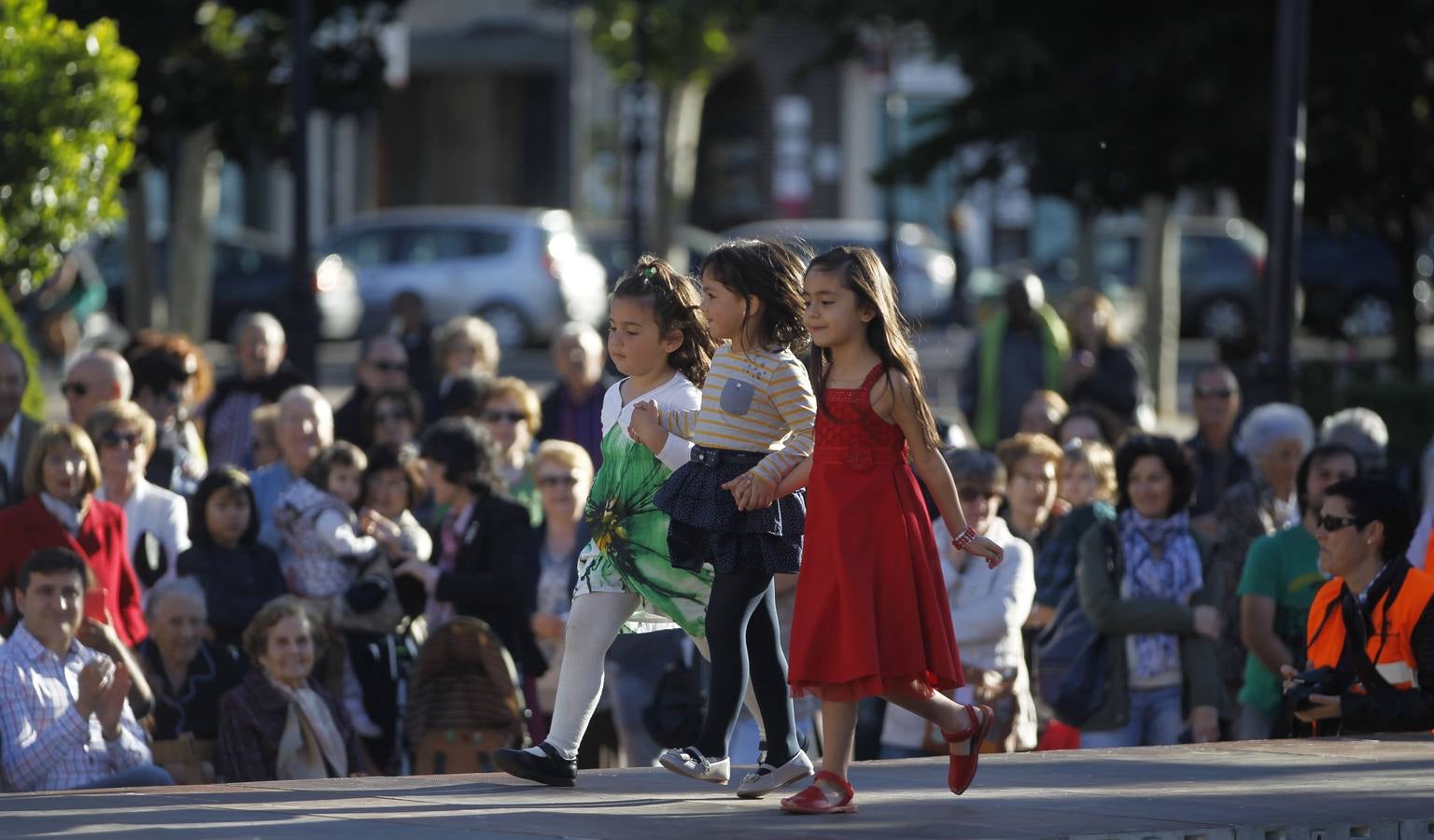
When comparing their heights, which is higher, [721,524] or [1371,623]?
[721,524]

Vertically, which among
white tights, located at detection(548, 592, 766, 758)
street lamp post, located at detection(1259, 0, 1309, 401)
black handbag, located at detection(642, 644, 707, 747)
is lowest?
black handbag, located at detection(642, 644, 707, 747)

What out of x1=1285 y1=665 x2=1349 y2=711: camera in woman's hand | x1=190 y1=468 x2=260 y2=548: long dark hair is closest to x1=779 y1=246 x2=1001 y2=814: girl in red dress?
x1=1285 y1=665 x2=1349 y2=711: camera in woman's hand

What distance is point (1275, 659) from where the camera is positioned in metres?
8.95

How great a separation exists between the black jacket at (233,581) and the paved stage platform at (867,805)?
2.17 m

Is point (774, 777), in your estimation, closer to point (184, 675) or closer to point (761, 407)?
point (761, 407)

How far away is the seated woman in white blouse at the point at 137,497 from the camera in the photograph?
32.3 feet

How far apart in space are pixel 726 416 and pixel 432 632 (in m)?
2.98

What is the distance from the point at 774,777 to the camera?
676 cm

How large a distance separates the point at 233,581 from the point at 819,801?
377 cm

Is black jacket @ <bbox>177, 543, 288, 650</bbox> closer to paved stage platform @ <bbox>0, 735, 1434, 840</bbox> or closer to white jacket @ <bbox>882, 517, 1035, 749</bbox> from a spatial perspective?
paved stage platform @ <bbox>0, 735, 1434, 840</bbox>

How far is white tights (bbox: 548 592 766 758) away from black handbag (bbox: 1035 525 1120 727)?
2367 mm

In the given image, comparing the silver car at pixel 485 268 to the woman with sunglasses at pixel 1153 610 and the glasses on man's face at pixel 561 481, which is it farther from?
the woman with sunglasses at pixel 1153 610

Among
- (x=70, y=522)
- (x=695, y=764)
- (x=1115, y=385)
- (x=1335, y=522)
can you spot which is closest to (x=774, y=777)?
(x=695, y=764)

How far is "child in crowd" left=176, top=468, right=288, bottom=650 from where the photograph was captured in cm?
952
